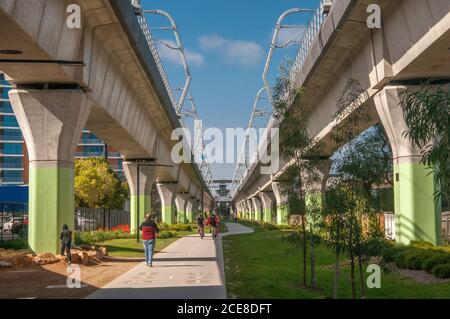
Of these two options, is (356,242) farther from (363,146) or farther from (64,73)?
(64,73)

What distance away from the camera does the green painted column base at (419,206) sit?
21.9 meters

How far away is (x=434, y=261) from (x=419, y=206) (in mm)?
4618

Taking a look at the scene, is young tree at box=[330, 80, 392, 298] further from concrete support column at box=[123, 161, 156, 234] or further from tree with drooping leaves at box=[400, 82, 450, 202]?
concrete support column at box=[123, 161, 156, 234]

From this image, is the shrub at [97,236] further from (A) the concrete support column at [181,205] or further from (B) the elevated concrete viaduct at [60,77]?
(A) the concrete support column at [181,205]

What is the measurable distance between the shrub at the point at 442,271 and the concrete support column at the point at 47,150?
12.7 meters

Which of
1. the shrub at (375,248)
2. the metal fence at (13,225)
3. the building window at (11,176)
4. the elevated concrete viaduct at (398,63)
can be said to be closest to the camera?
the shrub at (375,248)

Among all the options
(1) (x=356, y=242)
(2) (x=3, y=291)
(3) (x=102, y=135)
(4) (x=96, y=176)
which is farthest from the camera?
(4) (x=96, y=176)

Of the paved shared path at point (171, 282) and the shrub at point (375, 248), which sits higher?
the shrub at point (375, 248)

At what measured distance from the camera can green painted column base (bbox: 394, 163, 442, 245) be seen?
21.9 m

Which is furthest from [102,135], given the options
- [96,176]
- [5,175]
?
[5,175]

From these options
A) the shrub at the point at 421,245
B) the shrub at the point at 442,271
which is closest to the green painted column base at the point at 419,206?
the shrub at the point at 421,245

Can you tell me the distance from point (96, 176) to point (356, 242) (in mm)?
64663

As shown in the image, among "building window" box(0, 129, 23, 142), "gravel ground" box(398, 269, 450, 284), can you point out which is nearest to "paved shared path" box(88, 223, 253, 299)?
"gravel ground" box(398, 269, 450, 284)

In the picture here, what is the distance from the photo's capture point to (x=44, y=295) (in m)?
14.1
